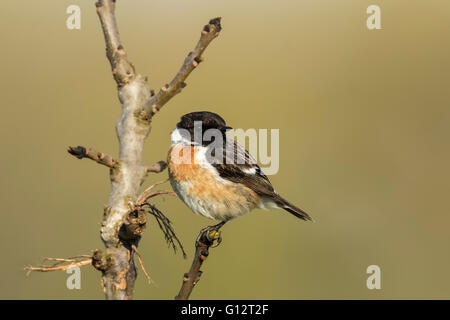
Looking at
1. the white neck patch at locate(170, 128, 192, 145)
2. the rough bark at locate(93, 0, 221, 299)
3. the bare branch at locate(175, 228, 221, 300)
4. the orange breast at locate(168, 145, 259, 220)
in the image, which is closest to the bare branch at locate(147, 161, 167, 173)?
the rough bark at locate(93, 0, 221, 299)

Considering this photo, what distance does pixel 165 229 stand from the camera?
2785 mm

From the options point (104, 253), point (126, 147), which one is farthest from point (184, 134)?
point (104, 253)

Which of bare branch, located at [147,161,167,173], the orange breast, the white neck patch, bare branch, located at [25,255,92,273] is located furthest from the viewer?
the white neck patch

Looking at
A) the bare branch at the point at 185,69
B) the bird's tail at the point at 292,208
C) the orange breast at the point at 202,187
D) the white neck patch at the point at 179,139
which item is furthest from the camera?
the bird's tail at the point at 292,208

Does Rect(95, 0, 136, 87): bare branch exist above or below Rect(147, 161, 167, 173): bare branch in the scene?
above

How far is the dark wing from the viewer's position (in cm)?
428

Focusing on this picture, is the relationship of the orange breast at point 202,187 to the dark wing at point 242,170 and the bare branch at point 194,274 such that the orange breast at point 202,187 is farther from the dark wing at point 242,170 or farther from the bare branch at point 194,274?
the bare branch at point 194,274

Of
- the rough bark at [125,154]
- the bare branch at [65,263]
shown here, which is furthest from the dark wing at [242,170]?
the bare branch at [65,263]

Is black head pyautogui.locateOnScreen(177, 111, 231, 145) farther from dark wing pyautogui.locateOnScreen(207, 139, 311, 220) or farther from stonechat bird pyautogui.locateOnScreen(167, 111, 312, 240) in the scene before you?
dark wing pyautogui.locateOnScreen(207, 139, 311, 220)

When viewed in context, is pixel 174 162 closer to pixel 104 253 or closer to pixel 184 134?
pixel 184 134

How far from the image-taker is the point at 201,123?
4.17 meters

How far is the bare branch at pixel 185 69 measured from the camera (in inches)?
105

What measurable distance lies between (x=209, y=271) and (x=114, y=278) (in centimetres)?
396

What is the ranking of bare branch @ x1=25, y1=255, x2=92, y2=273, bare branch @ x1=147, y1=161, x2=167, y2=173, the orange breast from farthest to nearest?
the orange breast < bare branch @ x1=147, y1=161, x2=167, y2=173 < bare branch @ x1=25, y1=255, x2=92, y2=273
